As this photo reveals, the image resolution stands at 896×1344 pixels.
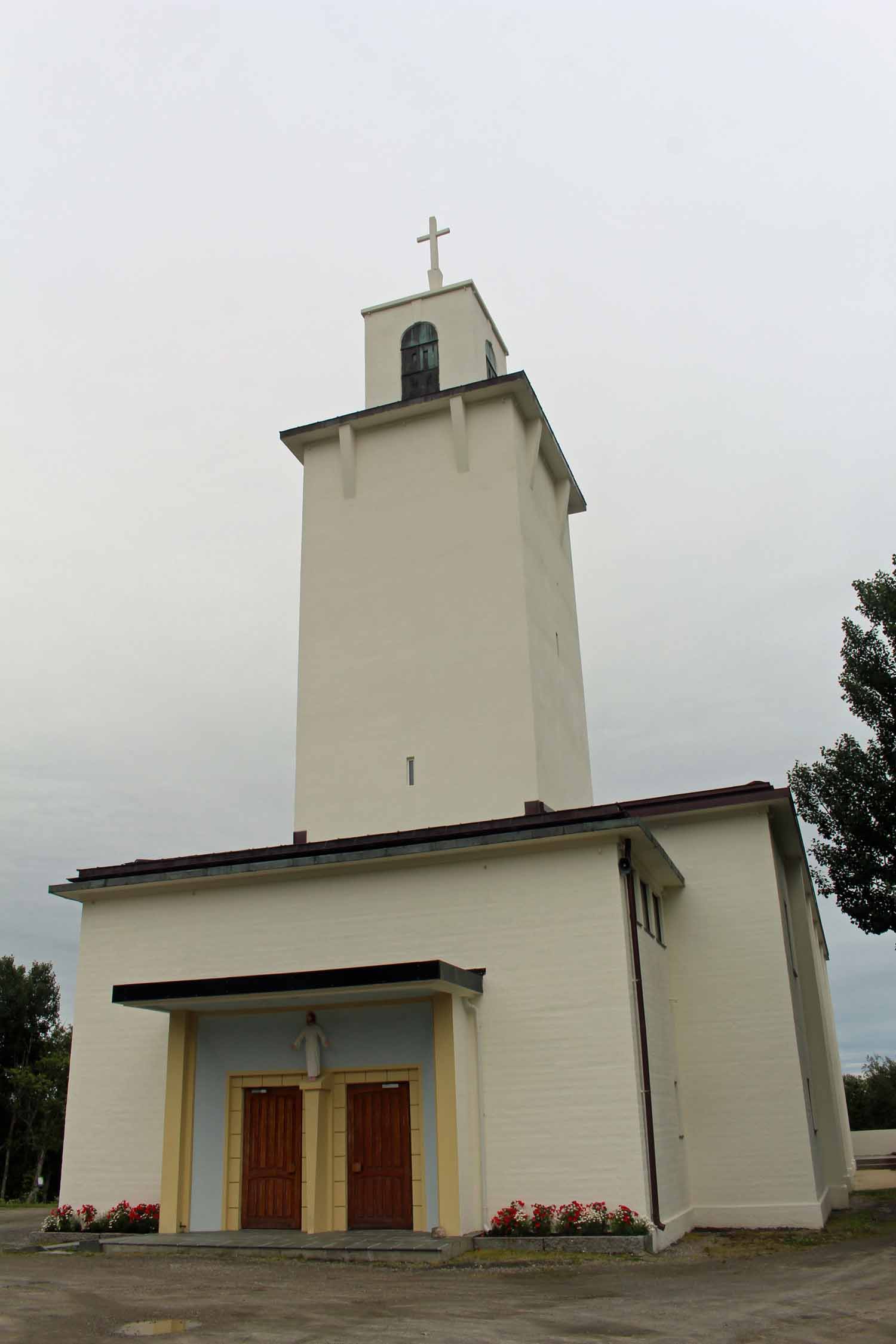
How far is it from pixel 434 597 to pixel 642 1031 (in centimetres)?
1138

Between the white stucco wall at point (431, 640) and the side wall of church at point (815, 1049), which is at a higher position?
the white stucco wall at point (431, 640)

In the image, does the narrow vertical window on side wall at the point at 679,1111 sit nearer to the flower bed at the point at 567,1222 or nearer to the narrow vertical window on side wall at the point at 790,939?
the narrow vertical window on side wall at the point at 790,939

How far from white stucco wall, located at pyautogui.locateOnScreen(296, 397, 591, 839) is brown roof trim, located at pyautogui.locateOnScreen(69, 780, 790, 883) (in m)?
3.07

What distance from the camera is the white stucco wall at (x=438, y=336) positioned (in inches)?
1050

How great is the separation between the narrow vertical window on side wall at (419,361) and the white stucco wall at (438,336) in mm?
114

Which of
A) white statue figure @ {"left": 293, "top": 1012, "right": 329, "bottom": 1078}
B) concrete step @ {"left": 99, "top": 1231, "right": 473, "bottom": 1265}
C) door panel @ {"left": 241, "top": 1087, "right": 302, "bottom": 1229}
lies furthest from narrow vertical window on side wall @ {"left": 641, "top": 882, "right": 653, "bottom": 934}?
door panel @ {"left": 241, "top": 1087, "right": 302, "bottom": 1229}

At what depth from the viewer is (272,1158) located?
16609 millimetres

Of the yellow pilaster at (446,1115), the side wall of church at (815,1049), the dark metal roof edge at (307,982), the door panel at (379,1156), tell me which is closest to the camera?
the yellow pilaster at (446,1115)

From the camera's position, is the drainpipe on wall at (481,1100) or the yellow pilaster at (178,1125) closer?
the drainpipe on wall at (481,1100)

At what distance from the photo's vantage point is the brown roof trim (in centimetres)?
1639

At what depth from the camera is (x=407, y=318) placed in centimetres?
2769

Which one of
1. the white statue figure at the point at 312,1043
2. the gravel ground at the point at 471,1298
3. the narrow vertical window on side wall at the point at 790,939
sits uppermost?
the narrow vertical window on side wall at the point at 790,939

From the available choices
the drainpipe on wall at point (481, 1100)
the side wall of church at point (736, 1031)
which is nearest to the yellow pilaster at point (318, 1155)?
the drainpipe on wall at point (481, 1100)

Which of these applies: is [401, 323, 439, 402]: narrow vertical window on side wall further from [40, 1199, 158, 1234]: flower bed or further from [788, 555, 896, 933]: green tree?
[40, 1199, 158, 1234]: flower bed
